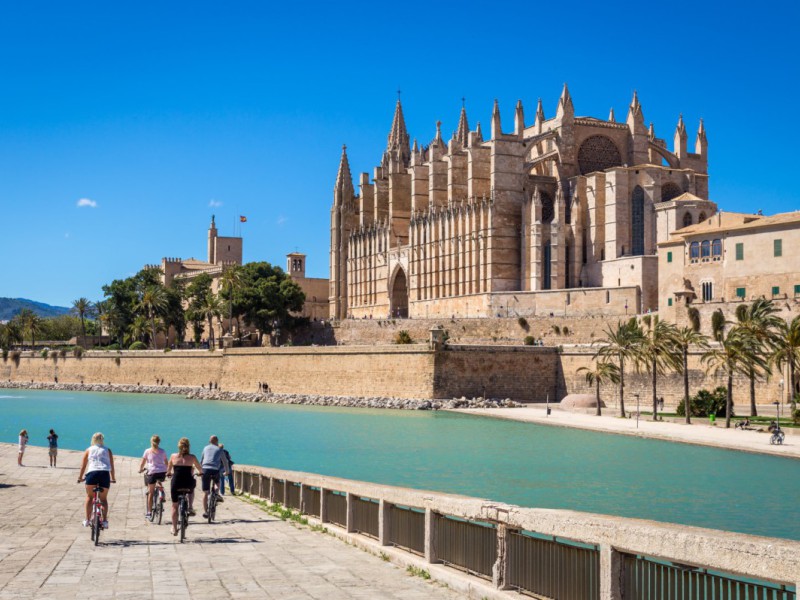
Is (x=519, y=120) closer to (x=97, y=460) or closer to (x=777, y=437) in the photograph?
(x=777, y=437)

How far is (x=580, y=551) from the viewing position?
21.3 feet

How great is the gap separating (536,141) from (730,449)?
37.3 metres

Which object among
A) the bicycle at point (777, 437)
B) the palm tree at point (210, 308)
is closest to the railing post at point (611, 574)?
the bicycle at point (777, 437)

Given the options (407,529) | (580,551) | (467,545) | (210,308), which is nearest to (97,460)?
(407,529)

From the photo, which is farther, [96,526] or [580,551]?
[96,526]

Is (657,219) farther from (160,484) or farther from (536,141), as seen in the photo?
(160,484)

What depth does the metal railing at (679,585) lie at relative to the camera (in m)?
5.45

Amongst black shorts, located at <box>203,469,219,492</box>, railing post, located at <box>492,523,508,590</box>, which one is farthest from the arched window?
railing post, located at <box>492,523,508,590</box>

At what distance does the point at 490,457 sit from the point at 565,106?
3870 cm

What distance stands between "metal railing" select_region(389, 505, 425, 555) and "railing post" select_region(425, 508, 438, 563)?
11.5 inches

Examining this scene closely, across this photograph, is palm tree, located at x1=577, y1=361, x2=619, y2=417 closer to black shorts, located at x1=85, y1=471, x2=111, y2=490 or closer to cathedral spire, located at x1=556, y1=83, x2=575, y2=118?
cathedral spire, located at x1=556, y1=83, x2=575, y2=118

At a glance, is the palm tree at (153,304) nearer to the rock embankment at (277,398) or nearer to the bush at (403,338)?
the rock embankment at (277,398)

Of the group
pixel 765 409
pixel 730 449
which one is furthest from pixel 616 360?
pixel 730 449

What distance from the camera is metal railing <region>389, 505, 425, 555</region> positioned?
8.79 meters
